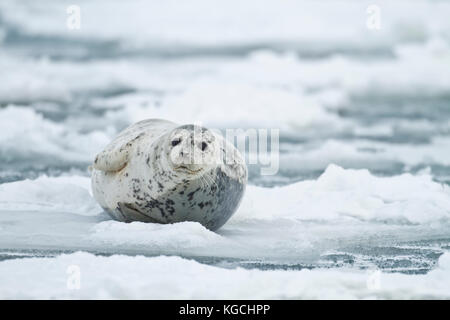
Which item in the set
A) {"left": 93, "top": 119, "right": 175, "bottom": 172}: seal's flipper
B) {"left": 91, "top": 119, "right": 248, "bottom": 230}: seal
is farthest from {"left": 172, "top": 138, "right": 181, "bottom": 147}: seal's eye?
{"left": 93, "top": 119, "right": 175, "bottom": 172}: seal's flipper

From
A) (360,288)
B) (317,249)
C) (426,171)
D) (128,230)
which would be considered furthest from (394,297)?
(426,171)

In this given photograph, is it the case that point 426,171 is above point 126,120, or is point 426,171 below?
below

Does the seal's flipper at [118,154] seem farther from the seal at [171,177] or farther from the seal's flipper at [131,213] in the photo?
the seal's flipper at [131,213]

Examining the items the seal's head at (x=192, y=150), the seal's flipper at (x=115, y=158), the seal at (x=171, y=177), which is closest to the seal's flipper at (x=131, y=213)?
the seal at (x=171, y=177)

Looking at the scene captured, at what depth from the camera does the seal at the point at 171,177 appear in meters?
5.55

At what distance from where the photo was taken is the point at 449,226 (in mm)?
6324

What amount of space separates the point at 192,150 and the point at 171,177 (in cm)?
30

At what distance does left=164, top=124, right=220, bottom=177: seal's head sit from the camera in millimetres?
5461
